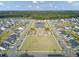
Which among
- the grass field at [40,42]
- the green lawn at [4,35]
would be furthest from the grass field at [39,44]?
the green lawn at [4,35]

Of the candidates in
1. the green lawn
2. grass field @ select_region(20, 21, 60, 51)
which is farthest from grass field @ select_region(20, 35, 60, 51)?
the green lawn

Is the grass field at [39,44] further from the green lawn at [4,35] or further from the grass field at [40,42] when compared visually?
the green lawn at [4,35]

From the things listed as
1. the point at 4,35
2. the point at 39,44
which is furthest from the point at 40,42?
the point at 4,35

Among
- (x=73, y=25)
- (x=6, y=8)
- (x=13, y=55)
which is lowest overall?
(x=13, y=55)

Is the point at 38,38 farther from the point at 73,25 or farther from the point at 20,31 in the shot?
the point at 73,25

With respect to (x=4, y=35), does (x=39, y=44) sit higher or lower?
lower

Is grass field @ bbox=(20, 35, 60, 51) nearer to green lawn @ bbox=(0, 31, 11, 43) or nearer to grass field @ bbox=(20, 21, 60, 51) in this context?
grass field @ bbox=(20, 21, 60, 51)

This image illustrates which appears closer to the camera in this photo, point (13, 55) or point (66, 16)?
point (13, 55)

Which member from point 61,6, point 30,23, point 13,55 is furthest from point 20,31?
point 61,6

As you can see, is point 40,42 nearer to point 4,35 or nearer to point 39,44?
point 39,44

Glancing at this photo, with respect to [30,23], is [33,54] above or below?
below

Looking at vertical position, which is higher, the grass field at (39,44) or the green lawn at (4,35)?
the green lawn at (4,35)
